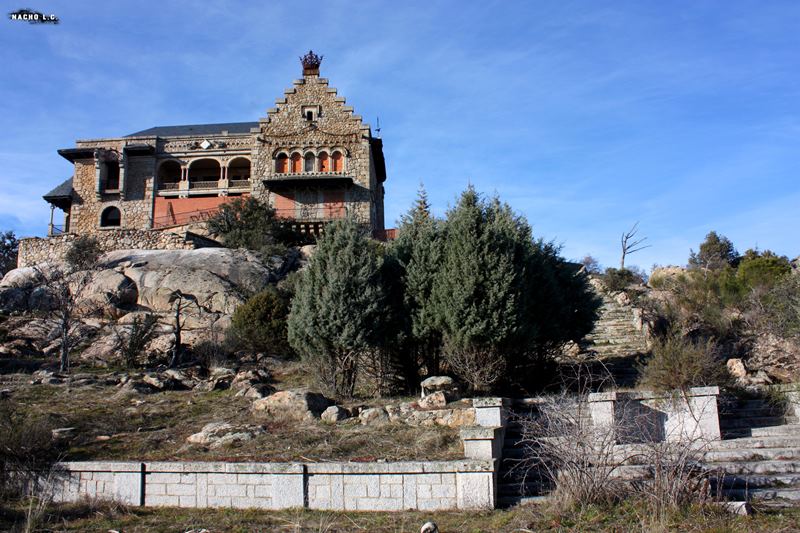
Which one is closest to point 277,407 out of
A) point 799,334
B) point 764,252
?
point 799,334

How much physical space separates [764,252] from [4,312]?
37.1 m

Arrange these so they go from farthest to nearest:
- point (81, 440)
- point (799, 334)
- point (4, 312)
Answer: point (4, 312) → point (799, 334) → point (81, 440)

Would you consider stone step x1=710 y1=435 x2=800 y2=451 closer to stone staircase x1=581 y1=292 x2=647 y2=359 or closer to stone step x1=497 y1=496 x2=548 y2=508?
stone step x1=497 y1=496 x2=548 y2=508

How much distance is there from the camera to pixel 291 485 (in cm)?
929

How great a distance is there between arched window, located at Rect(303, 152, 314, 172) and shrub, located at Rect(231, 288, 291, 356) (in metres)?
18.7

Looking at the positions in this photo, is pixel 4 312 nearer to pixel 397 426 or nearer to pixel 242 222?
pixel 242 222

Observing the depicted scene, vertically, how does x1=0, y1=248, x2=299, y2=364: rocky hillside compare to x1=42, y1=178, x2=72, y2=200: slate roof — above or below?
below

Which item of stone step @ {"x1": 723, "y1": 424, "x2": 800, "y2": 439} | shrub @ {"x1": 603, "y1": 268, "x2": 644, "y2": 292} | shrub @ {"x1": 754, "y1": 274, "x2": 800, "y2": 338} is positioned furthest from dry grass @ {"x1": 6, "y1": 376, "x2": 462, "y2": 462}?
shrub @ {"x1": 603, "y1": 268, "x2": 644, "y2": 292}

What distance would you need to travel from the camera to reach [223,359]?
20.5 metres

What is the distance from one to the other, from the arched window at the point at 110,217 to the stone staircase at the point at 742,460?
115 feet

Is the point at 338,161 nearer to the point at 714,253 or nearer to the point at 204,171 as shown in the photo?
the point at 204,171

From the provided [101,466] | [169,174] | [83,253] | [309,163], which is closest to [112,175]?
[169,174]

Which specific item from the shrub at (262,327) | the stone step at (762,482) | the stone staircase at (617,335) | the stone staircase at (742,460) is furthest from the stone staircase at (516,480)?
the shrub at (262,327)

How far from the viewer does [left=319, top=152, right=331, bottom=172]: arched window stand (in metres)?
38.6
